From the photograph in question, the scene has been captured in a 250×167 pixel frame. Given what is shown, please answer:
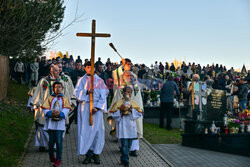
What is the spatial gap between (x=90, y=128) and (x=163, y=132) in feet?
23.9

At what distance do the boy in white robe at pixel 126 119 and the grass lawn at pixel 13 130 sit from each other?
2.42m

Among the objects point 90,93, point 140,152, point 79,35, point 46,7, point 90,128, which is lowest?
point 140,152

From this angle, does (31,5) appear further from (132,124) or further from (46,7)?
(132,124)

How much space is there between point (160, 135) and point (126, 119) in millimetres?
6307

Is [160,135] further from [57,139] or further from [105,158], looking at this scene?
[57,139]

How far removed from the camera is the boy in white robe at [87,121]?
985 centimetres

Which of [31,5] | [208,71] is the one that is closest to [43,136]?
[31,5]

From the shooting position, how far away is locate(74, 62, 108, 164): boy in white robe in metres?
9.85

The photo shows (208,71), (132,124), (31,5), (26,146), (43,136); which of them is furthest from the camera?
(208,71)

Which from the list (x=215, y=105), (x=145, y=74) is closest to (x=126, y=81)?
(x=215, y=105)

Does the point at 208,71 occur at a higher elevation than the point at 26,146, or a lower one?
higher

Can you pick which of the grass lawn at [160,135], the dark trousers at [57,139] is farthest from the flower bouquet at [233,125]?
the dark trousers at [57,139]

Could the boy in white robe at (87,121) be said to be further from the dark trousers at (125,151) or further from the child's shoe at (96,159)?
the dark trousers at (125,151)

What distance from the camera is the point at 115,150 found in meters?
11.6
